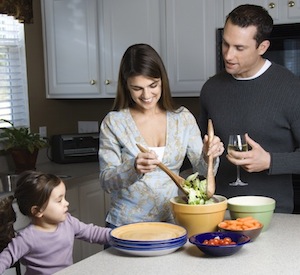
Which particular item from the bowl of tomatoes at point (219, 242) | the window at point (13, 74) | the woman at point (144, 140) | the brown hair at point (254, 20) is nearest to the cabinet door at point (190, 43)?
the window at point (13, 74)

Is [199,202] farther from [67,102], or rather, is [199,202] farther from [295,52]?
[67,102]

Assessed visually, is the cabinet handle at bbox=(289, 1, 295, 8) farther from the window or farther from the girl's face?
the girl's face

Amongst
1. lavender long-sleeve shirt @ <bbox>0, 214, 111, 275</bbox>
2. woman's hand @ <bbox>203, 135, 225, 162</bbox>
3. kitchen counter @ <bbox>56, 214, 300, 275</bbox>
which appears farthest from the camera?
woman's hand @ <bbox>203, 135, 225, 162</bbox>

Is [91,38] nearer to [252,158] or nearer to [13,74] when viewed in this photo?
[13,74]

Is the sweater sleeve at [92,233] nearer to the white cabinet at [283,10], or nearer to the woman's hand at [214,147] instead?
the woman's hand at [214,147]

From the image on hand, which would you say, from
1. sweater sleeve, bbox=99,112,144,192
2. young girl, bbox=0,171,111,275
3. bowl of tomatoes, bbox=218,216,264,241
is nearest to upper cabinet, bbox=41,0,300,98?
sweater sleeve, bbox=99,112,144,192

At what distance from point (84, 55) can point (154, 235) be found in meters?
2.44

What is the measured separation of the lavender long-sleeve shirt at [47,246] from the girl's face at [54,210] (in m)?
0.04

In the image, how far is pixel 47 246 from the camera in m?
1.85

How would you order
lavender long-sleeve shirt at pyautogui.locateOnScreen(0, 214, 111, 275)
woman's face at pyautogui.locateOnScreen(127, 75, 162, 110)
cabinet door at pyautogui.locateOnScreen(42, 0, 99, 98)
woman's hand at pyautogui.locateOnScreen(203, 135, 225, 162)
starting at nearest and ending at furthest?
lavender long-sleeve shirt at pyautogui.locateOnScreen(0, 214, 111, 275)
woman's hand at pyautogui.locateOnScreen(203, 135, 225, 162)
woman's face at pyautogui.locateOnScreen(127, 75, 162, 110)
cabinet door at pyautogui.locateOnScreen(42, 0, 99, 98)

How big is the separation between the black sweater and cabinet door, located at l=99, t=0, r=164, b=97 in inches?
56.4

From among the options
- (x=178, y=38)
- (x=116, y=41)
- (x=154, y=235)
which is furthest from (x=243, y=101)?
(x=116, y=41)

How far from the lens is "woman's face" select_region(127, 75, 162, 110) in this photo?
2.02 m

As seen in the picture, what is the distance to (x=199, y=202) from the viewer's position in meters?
1.85
